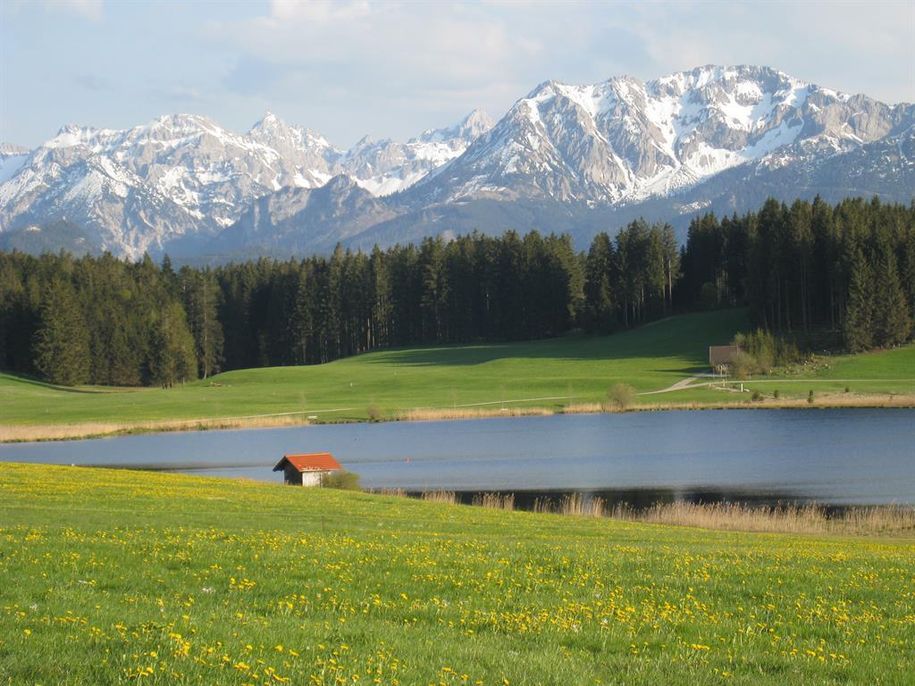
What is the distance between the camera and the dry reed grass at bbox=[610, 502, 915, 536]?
35.4m

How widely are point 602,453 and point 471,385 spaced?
48.8 meters

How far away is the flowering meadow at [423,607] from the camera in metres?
10.3

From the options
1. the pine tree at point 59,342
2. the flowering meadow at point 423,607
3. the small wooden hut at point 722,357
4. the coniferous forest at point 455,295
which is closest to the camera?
the flowering meadow at point 423,607

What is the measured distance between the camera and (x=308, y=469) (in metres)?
49.4

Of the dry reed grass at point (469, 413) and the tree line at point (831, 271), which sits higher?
the tree line at point (831, 271)

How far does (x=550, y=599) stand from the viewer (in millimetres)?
15008

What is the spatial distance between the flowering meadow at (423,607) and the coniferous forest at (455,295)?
3796 inches

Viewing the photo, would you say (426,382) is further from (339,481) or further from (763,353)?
(339,481)

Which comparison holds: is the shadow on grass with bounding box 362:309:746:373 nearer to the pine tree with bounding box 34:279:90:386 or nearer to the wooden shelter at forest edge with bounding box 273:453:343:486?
the pine tree with bounding box 34:279:90:386

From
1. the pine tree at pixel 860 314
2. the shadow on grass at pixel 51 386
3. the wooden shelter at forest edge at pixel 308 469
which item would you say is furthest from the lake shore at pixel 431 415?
the shadow on grass at pixel 51 386

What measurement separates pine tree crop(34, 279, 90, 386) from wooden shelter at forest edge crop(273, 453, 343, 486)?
319 feet

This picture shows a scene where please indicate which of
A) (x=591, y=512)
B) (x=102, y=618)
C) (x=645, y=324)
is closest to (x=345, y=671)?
(x=102, y=618)

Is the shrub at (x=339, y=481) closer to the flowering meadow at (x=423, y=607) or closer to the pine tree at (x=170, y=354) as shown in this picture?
the flowering meadow at (x=423, y=607)

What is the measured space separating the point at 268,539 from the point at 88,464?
4898 cm
